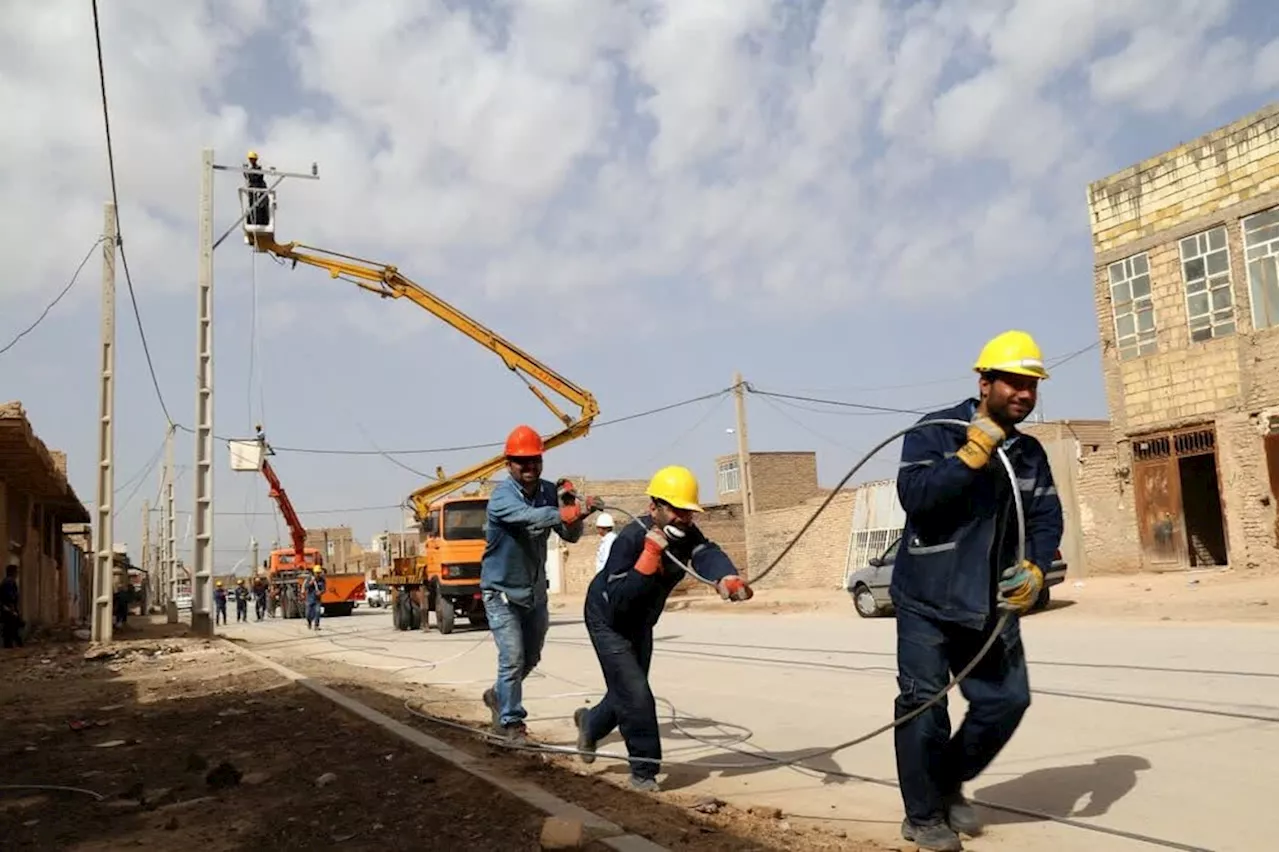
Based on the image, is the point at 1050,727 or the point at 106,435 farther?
the point at 106,435

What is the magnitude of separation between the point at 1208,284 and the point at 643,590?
21.2 meters

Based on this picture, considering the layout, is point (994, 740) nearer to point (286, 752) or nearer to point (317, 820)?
point (317, 820)

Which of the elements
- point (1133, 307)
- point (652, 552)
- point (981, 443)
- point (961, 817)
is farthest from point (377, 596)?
point (981, 443)

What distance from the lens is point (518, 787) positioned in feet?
17.4

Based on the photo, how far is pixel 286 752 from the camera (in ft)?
23.4

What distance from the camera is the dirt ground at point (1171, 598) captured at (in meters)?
17.0

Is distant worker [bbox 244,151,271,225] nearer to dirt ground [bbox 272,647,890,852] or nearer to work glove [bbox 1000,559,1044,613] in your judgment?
dirt ground [bbox 272,647,890,852]

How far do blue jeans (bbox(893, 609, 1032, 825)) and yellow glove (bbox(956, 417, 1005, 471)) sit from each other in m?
0.71

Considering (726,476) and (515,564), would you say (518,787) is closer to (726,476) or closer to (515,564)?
(515,564)

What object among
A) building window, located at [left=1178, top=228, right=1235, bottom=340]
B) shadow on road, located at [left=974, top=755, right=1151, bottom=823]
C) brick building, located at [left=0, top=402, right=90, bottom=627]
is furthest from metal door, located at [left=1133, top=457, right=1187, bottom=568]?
brick building, located at [left=0, top=402, right=90, bottom=627]

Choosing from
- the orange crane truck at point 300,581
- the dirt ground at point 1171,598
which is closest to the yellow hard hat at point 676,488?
the dirt ground at point 1171,598

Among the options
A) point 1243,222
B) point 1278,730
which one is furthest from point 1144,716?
point 1243,222

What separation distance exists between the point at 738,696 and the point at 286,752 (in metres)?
4.11

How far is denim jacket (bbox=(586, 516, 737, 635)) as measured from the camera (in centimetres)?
Result: 553
